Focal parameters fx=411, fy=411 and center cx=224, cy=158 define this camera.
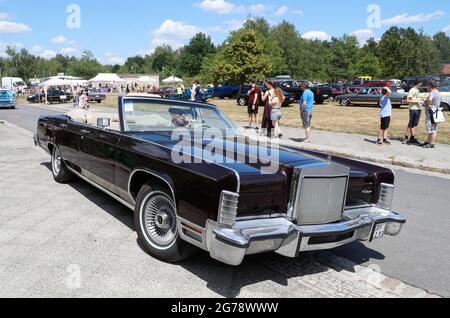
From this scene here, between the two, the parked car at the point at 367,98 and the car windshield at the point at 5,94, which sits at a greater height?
the parked car at the point at 367,98

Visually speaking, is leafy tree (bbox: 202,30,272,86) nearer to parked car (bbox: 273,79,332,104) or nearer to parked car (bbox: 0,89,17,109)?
parked car (bbox: 273,79,332,104)

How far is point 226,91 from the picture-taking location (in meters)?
40.2

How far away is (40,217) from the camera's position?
16.9 feet

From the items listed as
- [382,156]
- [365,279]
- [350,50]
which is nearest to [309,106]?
[382,156]

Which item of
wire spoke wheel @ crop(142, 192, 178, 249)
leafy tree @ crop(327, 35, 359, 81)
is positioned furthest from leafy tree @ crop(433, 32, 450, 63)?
wire spoke wheel @ crop(142, 192, 178, 249)

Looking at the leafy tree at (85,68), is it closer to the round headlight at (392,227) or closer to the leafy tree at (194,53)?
the leafy tree at (194,53)

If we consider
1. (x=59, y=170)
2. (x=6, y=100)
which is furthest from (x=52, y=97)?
(x=59, y=170)

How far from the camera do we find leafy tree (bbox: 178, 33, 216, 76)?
113812 mm

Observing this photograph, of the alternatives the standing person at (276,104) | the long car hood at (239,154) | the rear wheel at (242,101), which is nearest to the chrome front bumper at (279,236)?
the long car hood at (239,154)

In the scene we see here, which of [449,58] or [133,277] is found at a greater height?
[449,58]

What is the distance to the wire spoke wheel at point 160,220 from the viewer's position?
12.5 feet

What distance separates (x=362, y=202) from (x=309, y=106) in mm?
8485

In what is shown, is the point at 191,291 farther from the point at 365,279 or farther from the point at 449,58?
the point at 449,58

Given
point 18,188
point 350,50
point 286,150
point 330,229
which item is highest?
point 350,50
